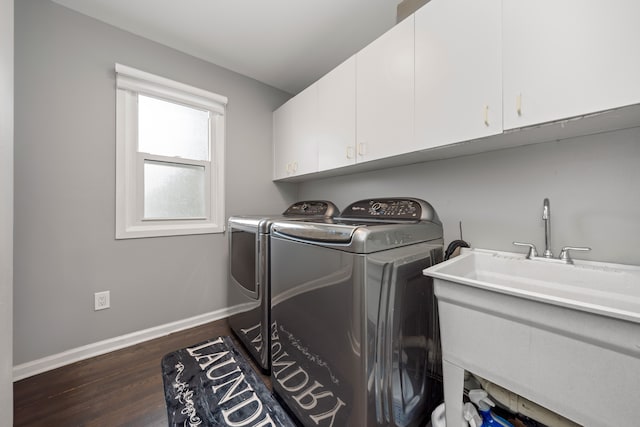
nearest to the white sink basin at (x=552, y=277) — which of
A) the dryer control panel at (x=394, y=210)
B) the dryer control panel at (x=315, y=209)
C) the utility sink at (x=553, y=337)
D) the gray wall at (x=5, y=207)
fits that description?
the utility sink at (x=553, y=337)

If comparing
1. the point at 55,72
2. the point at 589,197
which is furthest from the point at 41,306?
the point at 589,197

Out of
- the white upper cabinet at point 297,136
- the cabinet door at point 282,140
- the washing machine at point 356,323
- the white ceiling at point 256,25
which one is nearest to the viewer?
the washing machine at point 356,323

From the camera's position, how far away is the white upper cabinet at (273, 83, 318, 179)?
75.6 inches

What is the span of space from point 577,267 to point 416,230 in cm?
67

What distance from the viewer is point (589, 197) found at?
102 cm

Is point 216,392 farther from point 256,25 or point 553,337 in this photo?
point 256,25

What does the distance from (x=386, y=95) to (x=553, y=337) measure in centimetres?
128

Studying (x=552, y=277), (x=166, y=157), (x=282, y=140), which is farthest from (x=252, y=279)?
(x=552, y=277)

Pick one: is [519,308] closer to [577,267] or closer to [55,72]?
[577,267]

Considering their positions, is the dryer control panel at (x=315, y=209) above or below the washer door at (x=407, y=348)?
above

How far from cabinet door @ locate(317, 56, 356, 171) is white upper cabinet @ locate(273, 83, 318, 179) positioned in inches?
3.4

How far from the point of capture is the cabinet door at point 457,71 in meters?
0.95

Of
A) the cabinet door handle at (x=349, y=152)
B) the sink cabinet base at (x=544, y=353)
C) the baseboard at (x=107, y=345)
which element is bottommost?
the baseboard at (x=107, y=345)

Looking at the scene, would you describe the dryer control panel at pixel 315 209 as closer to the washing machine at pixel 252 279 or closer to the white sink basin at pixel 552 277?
the washing machine at pixel 252 279
